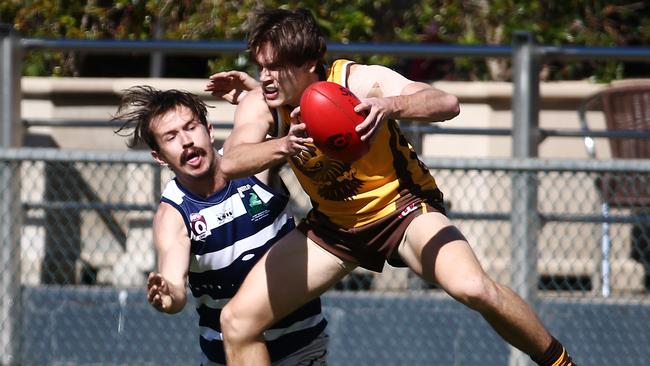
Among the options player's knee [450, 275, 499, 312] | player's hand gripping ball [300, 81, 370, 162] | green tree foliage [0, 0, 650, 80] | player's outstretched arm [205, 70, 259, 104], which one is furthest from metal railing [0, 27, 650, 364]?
green tree foliage [0, 0, 650, 80]

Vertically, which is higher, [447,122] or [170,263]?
[170,263]

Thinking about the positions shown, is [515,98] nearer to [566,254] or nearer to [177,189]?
[566,254]

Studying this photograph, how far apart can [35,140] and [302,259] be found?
3.60 m

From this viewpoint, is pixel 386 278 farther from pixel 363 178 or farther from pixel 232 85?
pixel 363 178

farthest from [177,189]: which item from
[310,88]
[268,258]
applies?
[310,88]

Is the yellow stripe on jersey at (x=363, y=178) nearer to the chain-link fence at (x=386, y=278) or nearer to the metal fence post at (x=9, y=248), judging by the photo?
the chain-link fence at (x=386, y=278)

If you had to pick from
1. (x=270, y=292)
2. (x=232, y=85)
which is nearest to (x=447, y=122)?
(x=232, y=85)

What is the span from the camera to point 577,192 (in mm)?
7113

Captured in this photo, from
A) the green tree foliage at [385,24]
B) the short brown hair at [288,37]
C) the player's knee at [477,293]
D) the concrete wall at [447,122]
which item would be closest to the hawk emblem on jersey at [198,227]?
the short brown hair at [288,37]

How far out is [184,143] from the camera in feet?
15.1

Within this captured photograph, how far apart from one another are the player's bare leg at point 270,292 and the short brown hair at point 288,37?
0.70 m

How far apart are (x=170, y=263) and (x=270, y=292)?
370 mm

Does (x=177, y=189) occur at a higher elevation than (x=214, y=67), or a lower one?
higher

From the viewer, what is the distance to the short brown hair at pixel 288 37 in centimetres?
434
